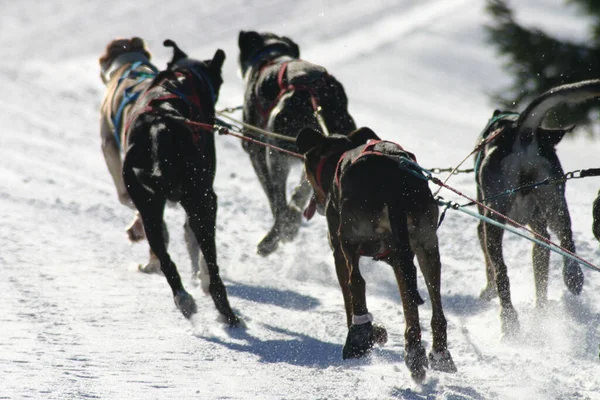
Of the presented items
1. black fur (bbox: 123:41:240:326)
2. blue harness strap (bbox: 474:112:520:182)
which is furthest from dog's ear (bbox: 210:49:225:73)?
blue harness strap (bbox: 474:112:520:182)

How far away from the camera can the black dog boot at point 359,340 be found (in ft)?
15.2

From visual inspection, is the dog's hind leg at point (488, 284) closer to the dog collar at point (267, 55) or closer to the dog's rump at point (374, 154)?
the dog's rump at point (374, 154)

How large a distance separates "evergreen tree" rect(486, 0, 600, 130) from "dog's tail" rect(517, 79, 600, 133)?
459cm

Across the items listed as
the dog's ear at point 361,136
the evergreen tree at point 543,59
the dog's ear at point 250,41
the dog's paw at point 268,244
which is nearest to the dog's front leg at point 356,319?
the dog's ear at point 361,136

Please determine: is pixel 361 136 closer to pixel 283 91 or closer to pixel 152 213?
pixel 152 213

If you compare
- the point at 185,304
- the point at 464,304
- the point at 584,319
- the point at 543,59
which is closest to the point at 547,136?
the point at 584,319

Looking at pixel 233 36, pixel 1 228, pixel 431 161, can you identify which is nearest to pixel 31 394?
pixel 1 228

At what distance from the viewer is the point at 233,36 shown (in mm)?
20906

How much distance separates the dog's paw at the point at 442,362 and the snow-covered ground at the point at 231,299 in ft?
0.13

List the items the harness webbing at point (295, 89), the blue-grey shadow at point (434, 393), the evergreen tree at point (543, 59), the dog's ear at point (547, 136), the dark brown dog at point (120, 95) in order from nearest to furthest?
1. the blue-grey shadow at point (434, 393)
2. the dog's ear at point (547, 136)
3. the dark brown dog at point (120, 95)
4. the harness webbing at point (295, 89)
5. the evergreen tree at point (543, 59)

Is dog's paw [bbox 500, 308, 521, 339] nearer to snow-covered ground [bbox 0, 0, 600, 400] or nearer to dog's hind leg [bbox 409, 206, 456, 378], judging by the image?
snow-covered ground [bbox 0, 0, 600, 400]

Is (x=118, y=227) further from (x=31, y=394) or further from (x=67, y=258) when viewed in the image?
(x=31, y=394)

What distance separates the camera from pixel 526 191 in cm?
562

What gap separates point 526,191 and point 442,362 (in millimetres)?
1529
